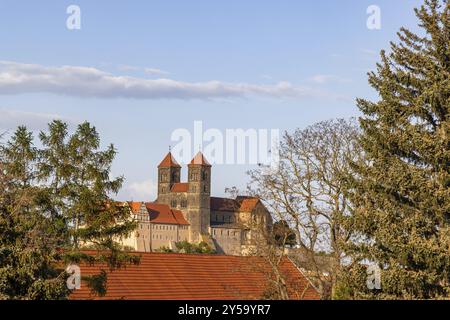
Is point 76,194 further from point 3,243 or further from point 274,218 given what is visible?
point 274,218

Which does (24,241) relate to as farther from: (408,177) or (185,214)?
(185,214)

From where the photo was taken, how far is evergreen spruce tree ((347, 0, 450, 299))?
21.1 meters

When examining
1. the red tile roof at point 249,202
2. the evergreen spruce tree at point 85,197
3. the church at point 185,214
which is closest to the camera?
the evergreen spruce tree at point 85,197

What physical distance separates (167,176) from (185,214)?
47.8ft

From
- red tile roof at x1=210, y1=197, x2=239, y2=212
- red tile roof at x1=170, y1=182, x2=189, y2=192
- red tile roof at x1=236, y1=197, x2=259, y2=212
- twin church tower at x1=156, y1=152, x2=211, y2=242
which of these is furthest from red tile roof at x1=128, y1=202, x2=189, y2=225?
red tile roof at x1=236, y1=197, x2=259, y2=212

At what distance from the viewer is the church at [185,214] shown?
16988cm

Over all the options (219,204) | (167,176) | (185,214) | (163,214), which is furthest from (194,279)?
(167,176)

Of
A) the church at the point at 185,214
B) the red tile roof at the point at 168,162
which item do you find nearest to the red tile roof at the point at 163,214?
the church at the point at 185,214

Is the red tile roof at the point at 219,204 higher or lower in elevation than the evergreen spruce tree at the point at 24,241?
lower

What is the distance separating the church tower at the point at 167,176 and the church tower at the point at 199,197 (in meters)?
5.86

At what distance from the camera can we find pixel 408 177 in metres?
22.0

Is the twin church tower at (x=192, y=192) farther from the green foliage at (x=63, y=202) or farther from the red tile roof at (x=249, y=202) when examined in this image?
the green foliage at (x=63, y=202)
